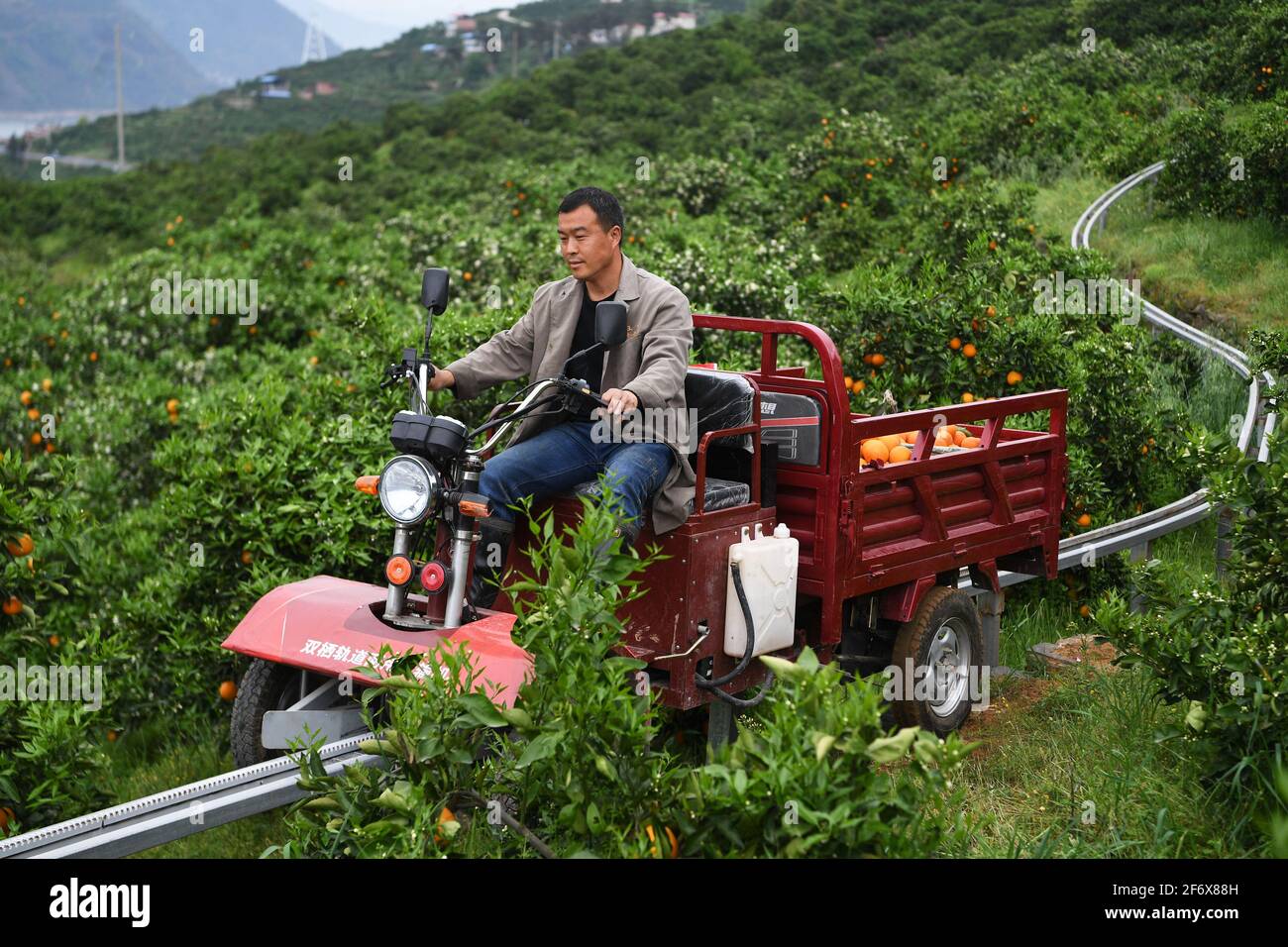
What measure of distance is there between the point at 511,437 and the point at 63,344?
9780mm

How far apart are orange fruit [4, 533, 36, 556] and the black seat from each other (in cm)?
253

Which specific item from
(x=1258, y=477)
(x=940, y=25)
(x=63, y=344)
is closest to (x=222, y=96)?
(x=940, y=25)

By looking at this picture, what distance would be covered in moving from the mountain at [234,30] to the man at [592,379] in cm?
13976

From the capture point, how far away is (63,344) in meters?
13.7

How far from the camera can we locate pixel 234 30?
A: 159375mm

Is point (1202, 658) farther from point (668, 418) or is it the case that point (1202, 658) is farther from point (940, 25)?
point (940, 25)

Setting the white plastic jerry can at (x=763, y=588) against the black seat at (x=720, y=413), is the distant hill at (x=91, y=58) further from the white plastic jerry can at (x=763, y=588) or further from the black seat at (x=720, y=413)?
the white plastic jerry can at (x=763, y=588)

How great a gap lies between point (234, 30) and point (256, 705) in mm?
169295

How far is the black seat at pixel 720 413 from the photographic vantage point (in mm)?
5391

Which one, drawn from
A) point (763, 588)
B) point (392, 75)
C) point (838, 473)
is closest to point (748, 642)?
point (763, 588)

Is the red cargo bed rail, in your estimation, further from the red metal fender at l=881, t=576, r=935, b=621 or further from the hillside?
the hillside

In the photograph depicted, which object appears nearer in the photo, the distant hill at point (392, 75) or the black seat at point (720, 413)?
the black seat at point (720, 413)

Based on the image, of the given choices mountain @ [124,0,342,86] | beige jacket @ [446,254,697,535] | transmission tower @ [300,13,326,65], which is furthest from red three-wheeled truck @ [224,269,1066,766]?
mountain @ [124,0,342,86]

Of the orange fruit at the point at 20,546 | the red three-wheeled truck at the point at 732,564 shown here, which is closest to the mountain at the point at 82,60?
the orange fruit at the point at 20,546
